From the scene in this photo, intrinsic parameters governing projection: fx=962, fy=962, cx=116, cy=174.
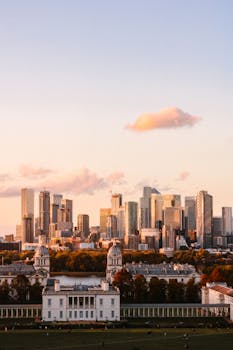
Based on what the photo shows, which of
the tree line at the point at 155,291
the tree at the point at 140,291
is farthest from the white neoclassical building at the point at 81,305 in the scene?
the tree at the point at 140,291

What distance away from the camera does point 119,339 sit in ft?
240

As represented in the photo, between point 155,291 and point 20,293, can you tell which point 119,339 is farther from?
point 20,293

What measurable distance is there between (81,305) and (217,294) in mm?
14505

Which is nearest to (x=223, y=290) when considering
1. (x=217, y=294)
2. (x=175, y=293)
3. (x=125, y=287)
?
(x=217, y=294)

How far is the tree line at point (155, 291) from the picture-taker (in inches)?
4060

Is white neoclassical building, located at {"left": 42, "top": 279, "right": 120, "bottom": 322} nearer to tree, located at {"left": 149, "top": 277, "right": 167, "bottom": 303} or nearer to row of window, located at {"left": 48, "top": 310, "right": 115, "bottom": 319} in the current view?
row of window, located at {"left": 48, "top": 310, "right": 115, "bottom": 319}

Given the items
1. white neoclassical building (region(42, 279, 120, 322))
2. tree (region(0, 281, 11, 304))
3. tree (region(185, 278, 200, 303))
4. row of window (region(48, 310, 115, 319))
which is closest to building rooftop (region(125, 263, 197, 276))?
tree (region(185, 278, 200, 303))

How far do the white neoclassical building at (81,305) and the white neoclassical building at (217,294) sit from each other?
10.5 m

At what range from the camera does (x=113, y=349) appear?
67125 mm

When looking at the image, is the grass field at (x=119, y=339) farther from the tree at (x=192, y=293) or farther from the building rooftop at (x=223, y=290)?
the tree at (x=192, y=293)

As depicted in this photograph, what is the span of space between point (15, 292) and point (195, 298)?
20.1 m

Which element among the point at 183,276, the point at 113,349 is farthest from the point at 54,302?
the point at 183,276

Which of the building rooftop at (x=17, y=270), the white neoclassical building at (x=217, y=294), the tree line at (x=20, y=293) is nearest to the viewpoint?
the white neoclassical building at (x=217, y=294)

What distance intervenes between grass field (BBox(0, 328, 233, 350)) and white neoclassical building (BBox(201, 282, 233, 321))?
40.1ft
